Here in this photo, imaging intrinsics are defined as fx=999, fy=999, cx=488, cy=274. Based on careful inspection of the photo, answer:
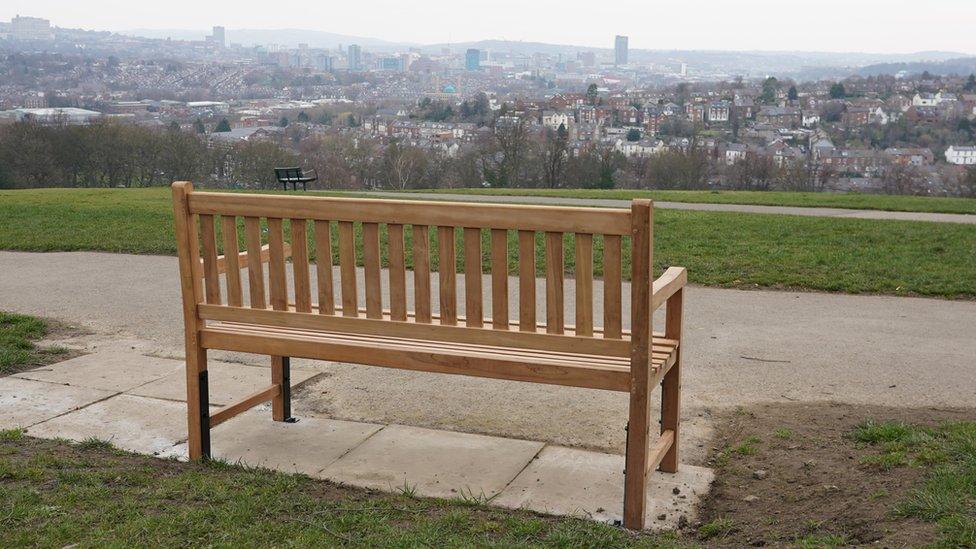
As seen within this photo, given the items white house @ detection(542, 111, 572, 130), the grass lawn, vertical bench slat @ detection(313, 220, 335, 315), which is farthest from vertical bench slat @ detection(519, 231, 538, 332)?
white house @ detection(542, 111, 572, 130)

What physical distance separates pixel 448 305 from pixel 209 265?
47.1 inches

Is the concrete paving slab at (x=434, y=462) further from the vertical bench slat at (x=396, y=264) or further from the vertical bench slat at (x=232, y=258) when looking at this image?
the vertical bench slat at (x=232, y=258)

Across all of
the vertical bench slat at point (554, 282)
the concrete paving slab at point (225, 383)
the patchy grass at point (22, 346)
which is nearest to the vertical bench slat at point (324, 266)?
the vertical bench slat at point (554, 282)

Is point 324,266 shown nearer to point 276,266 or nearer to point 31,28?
point 276,266

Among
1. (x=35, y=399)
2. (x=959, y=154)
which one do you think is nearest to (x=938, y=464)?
(x=35, y=399)

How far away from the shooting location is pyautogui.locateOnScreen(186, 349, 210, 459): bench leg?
4.56 m

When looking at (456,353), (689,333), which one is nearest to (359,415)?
(456,353)

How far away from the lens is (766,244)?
11164 millimetres

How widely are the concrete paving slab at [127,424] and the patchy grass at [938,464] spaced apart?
3.31 m

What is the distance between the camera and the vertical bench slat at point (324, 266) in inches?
170

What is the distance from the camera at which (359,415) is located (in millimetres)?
5414

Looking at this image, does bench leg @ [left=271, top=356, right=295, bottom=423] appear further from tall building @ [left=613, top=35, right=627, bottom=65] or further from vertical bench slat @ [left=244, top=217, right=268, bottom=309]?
tall building @ [left=613, top=35, right=627, bottom=65]

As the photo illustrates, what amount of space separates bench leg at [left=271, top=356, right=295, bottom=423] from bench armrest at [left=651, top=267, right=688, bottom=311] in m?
2.10

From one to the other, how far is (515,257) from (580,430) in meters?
5.27
